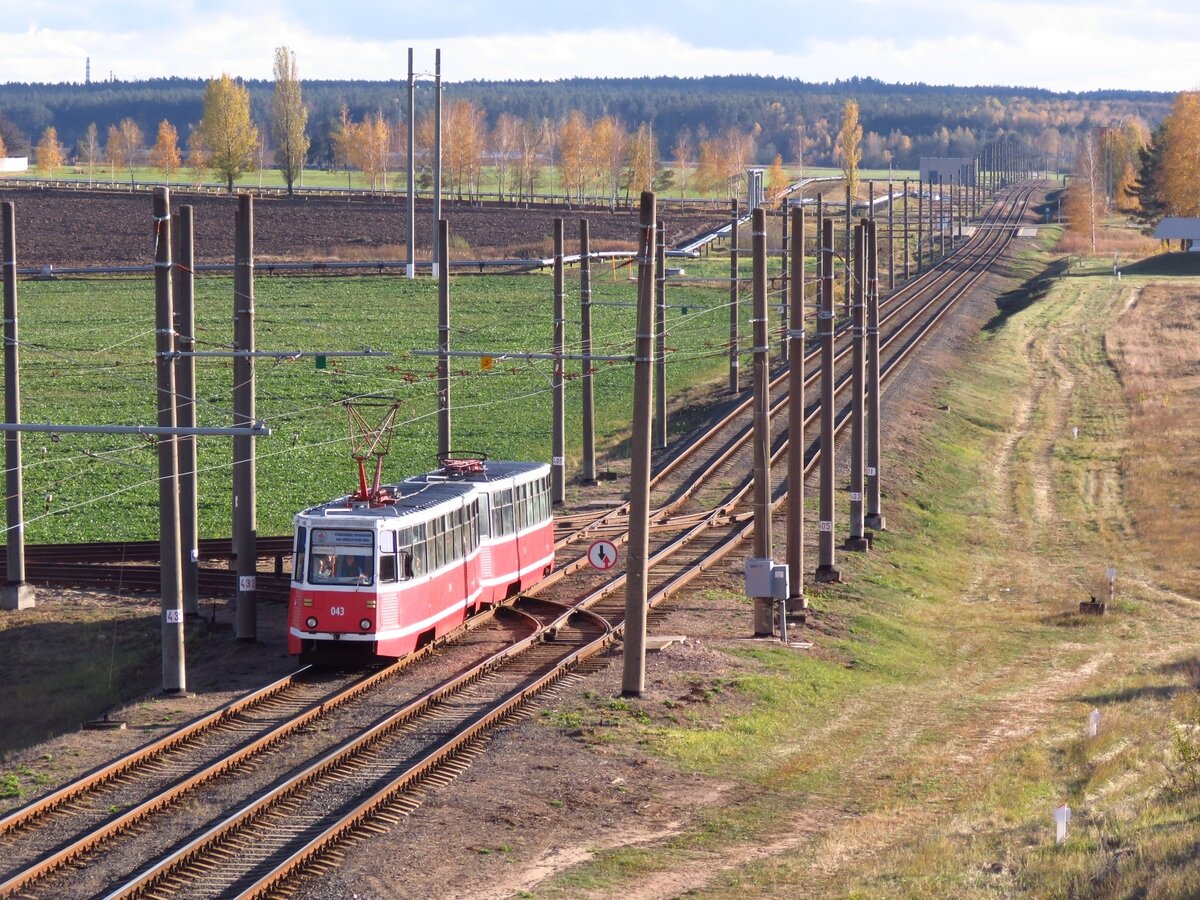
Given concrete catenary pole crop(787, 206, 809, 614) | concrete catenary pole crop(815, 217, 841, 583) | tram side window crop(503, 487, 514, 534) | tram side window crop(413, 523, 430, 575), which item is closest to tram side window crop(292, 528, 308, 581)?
tram side window crop(413, 523, 430, 575)

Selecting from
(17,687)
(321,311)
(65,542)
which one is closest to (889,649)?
(17,687)

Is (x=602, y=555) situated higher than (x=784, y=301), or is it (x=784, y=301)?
(x=784, y=301)

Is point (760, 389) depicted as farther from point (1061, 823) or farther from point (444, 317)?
point (444, 317)

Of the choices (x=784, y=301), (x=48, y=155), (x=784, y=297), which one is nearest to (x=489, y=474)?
(x=784, y=301)

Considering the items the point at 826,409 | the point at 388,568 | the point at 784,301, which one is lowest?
the point at 388,568

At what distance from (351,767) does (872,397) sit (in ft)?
71.0

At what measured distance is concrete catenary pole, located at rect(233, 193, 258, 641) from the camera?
2577 centimetres

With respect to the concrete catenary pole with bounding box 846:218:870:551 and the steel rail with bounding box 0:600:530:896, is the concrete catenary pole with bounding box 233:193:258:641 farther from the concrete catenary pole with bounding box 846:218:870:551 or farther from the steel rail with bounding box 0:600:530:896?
the concrete catenary pole with bounding box 846:218:870:551

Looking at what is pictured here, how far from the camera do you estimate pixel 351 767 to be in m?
19.2

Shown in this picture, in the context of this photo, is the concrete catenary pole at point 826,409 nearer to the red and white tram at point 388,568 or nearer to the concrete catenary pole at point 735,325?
the red and white tram at point 388,568

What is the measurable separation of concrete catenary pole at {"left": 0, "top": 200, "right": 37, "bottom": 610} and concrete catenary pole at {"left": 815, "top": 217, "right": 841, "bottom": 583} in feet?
48.3

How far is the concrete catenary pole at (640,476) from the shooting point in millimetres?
21891

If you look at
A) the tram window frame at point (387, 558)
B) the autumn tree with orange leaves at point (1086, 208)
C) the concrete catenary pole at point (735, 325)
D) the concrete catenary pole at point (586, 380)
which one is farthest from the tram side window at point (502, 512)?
the autumn tree with orange leaves at point (1086, 208)

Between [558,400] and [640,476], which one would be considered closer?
[640,476]
